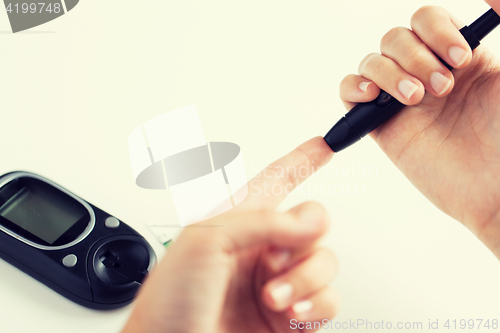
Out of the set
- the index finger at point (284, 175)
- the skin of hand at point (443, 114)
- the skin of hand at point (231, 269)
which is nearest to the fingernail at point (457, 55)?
the skin of hand at point (443, 114)

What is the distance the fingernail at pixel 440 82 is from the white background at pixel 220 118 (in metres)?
0.22

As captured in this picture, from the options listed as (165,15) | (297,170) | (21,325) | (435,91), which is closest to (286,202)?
(297,170)

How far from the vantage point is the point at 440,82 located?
1.59 feet

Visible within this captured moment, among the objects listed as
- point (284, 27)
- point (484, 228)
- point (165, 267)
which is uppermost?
point (284, 27)

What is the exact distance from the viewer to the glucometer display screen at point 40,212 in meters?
0.49

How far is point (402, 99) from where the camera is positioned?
50 cm

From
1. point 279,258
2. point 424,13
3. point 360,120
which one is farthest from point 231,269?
point 424,13

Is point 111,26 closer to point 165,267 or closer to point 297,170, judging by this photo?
point 297,170

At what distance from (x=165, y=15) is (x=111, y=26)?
0.37ft

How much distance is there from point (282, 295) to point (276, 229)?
0.15ft

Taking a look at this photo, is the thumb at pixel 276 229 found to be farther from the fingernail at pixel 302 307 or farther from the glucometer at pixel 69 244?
the glucometer at pixel 69 244

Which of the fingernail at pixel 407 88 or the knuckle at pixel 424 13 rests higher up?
the knuckle at pixel 424 13

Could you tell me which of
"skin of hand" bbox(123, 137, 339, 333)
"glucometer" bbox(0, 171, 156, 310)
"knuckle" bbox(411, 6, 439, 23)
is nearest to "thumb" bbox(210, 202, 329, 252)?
"skin of hand" bbox(123, 137, 339, 333)

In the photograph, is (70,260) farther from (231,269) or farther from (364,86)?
(364,86)
